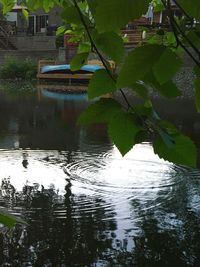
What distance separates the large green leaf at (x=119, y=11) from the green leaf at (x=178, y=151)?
0.39 meters

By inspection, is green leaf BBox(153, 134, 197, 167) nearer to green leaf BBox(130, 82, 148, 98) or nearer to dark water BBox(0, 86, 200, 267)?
green leaf BBox(130, 82, 148, 98)

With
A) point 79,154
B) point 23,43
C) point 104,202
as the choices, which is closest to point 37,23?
point 23,43

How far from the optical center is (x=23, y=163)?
9883 millimetres

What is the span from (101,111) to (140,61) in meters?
0.35

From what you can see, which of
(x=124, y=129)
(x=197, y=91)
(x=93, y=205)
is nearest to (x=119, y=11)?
(x=197, y=91)

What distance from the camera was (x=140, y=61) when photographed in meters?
1.01

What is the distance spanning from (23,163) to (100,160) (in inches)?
62.4

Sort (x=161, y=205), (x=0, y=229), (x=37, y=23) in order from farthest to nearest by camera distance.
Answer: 1. (x=37, y=23)
2. (x=161, y=205)
3. (x=0, y=229)

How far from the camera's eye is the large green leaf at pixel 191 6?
3.09 ft

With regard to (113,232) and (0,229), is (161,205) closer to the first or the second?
(113,232)

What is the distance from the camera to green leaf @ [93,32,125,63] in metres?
1.43

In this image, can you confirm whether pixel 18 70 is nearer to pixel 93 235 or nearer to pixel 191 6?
pixel 93 235

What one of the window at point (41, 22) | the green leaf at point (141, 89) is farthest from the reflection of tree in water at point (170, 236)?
the window at point (41, 22)

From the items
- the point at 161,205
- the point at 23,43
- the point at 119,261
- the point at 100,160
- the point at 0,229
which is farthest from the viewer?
the point at 23,43
